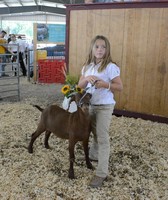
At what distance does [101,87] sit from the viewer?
7.59ft

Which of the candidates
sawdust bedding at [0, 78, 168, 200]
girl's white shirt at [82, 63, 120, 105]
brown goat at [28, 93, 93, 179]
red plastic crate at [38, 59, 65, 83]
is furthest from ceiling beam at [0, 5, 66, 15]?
girl's white shirt at [82, 63, 120, 105]

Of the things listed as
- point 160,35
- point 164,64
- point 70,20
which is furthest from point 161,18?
point 70,20

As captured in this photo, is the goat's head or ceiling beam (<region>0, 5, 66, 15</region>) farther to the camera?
ceiling beam (<region>0, 5, 66, 15</region>)

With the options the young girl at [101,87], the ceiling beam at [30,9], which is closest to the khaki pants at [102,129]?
the young girl at [101,87]

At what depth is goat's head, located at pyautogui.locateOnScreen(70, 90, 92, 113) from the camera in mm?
2438

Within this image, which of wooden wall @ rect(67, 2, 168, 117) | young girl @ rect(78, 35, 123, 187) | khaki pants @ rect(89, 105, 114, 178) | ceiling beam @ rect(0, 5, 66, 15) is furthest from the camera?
ceiling beam @ rect(0, 5, 66, 15)

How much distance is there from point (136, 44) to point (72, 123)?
253cm

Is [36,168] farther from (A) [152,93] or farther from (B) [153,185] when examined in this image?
(A) [152,93]

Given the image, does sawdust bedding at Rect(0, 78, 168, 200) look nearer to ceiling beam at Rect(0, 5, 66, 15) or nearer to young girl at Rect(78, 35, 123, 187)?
young girl at Rect(78, 35, 123, 187)

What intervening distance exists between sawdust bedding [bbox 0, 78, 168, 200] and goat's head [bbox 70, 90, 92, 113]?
73cm

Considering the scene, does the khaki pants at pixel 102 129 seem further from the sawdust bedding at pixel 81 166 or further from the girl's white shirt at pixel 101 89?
the sawdust bedding at pixel 81 166

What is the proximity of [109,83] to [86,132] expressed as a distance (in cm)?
53

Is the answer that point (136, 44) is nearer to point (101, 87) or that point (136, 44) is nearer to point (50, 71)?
point (101, 87)

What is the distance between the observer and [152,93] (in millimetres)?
4734
